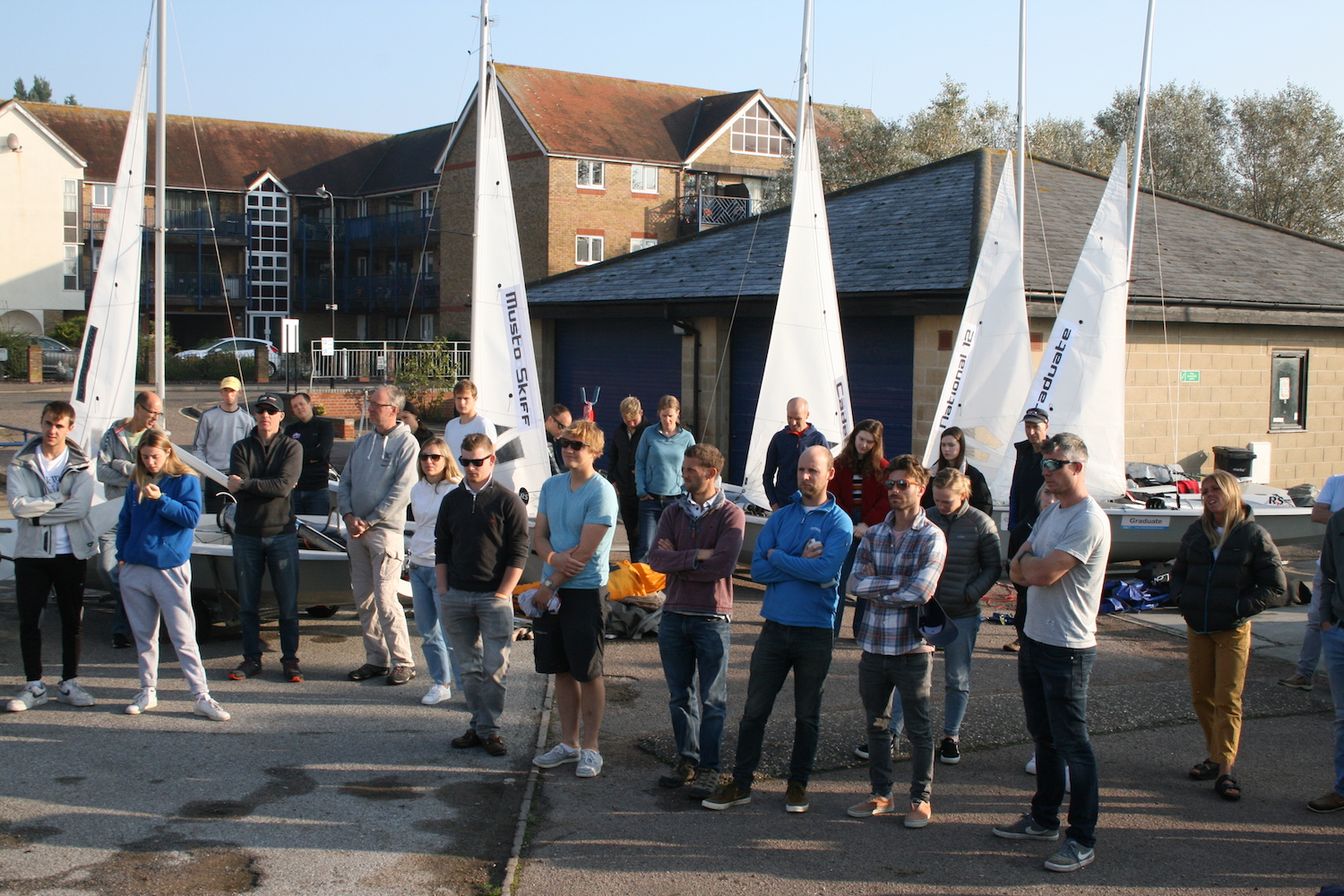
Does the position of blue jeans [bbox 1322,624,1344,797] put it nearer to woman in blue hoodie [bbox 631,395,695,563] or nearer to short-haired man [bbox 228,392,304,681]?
woman in blue hoodie [bbox 631,395,695,563]

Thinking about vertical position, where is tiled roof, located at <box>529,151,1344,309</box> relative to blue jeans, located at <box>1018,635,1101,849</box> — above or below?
above

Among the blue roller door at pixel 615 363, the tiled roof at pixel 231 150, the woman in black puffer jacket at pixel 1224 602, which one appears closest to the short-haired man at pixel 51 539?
the woman in black puffer jacket at pixel 1224 602


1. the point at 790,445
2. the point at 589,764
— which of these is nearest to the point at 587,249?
the point at 790,445

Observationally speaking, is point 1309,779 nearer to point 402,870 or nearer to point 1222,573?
point 1222,573

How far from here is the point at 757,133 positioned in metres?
45.2

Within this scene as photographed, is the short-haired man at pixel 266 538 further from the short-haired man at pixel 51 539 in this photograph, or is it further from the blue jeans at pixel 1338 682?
the blue jeans at pixel 1338 682

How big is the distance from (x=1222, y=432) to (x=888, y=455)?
17.2 ft

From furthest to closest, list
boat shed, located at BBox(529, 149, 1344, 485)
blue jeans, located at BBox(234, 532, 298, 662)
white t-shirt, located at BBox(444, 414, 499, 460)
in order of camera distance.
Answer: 1. boat shed, located at BBox(529, 149, 1344, 485)
2. white t-shirt, located at BBox(444, 414, 499, 460)
3. blue jeans, located at BBox(234, 532, 298, 662)

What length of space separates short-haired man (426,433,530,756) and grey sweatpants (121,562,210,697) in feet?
5.34

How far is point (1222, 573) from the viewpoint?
5793mm

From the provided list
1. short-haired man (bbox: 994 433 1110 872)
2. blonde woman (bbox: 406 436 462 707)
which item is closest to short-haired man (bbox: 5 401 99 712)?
blonde woman (bbox: 406 436 462 707)

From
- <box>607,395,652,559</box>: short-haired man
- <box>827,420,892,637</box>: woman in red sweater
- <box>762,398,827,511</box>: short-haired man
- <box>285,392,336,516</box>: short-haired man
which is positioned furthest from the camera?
<box>607,395,652,559</box>: short-haired man

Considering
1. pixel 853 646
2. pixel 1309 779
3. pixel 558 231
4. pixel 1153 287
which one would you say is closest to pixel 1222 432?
pixel 1153 287

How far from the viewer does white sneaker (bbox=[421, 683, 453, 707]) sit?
7.06 metres
